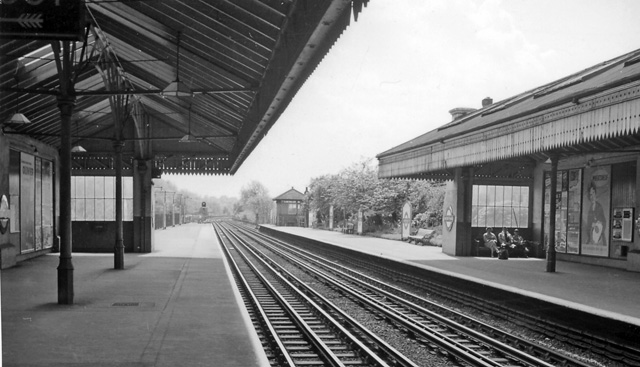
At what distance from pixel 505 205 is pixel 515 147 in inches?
306

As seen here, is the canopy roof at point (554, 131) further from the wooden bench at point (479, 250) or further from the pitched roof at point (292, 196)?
the pitched roof at point (292, 196)

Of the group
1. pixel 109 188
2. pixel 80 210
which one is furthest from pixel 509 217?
pixel 80 210

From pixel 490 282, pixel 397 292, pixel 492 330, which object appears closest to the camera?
pixel 492 330

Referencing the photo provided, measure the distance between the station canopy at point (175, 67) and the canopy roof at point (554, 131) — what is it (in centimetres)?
689

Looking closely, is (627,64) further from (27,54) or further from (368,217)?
(368,217)

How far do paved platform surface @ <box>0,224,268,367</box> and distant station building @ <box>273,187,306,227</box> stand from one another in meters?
63.1

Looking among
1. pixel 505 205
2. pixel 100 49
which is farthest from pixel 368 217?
pixel 100 49

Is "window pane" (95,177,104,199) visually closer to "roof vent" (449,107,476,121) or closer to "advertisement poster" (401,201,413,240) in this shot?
"advertisement poster" (401,201,413,240)

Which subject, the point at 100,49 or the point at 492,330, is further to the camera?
the point at 100,49

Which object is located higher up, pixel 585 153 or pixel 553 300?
pixel 585 153

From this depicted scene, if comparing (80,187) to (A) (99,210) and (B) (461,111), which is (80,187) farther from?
(B) (461,111)

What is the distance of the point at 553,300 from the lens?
10.2m

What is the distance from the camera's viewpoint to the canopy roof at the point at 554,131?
11922mm

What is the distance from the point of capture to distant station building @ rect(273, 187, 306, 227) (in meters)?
78.4
